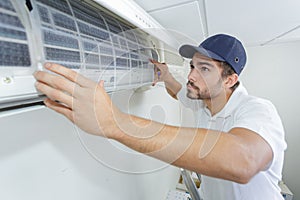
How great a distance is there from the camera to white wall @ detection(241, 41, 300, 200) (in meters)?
2.50

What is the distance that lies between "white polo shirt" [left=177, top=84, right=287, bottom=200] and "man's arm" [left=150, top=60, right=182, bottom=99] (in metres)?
0.05

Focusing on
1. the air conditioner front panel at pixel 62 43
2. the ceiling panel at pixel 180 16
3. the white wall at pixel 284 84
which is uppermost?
the ceiling panel at pixel 180 16

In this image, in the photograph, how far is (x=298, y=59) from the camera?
2449 millimetres

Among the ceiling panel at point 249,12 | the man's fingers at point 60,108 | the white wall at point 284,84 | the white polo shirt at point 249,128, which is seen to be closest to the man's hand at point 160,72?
the white polo shirt at point 249,128

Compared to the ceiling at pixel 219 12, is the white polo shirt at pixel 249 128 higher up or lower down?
lower down

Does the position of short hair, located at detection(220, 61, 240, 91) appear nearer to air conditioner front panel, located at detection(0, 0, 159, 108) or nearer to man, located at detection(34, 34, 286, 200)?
man, located at detection(34, 34, 286, 200)

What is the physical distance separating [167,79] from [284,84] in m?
2.18

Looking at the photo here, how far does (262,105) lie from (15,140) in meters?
0.88

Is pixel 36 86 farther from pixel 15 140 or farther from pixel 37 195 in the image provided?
pixel 37 195

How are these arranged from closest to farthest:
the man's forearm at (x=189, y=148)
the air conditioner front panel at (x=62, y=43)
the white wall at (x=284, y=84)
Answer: the air conditioner front panel at (x=62, y=43)
the man's forearm at (x=189, y=148)
the white wall at (x=284, y=84)

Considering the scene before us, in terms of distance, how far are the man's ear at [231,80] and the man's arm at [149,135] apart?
66cm

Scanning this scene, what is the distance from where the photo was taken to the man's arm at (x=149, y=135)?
0.40 m

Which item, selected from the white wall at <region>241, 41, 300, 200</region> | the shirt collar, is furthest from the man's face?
the white wall at <region>241, 41, 300, 200</region>

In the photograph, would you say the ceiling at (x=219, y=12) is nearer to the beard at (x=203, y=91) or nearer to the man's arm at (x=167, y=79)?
the man's arm at (x=167, y=79)
